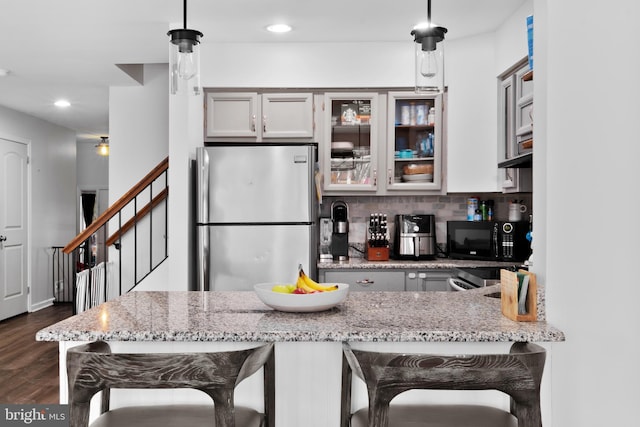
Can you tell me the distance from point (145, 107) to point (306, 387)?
12.7ft

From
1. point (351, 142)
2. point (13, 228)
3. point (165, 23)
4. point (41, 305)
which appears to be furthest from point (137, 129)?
point (41, 305)

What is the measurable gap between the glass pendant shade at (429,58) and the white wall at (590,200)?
0.32m

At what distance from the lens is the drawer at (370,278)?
3.79 meters

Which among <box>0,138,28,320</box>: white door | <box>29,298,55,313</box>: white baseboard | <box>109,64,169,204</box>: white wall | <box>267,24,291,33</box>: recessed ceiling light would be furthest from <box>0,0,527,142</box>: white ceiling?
<box>29,298,55,313</box>: white baseboard

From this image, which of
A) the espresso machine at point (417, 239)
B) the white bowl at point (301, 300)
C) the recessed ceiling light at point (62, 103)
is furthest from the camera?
the recessed ceiling light at point (62, 103)

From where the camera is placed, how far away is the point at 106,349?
1712mm

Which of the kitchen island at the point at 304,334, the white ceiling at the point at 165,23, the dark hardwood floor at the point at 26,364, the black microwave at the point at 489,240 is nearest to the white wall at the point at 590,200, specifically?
the kitchen island at the point at 304,334

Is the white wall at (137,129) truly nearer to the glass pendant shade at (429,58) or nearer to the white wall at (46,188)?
the white wall at (46,188)

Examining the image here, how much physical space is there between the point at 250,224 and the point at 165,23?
1386 millimetres

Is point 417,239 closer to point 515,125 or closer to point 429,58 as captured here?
point 515,125

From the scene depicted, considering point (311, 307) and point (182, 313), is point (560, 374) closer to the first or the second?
point (311, 307)

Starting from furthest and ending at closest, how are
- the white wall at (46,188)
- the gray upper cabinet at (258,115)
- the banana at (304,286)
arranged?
the white wall at (46,188)
the gray upper cabinet at (258,115)
the banana at (304,286)

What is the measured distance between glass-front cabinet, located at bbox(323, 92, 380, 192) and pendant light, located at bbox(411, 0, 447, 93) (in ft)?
6.57

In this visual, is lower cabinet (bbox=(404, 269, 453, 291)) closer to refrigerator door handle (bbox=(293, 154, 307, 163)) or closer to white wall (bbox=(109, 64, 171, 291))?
refrigerator door handle (bbox=(293, 154, 307, 163))
